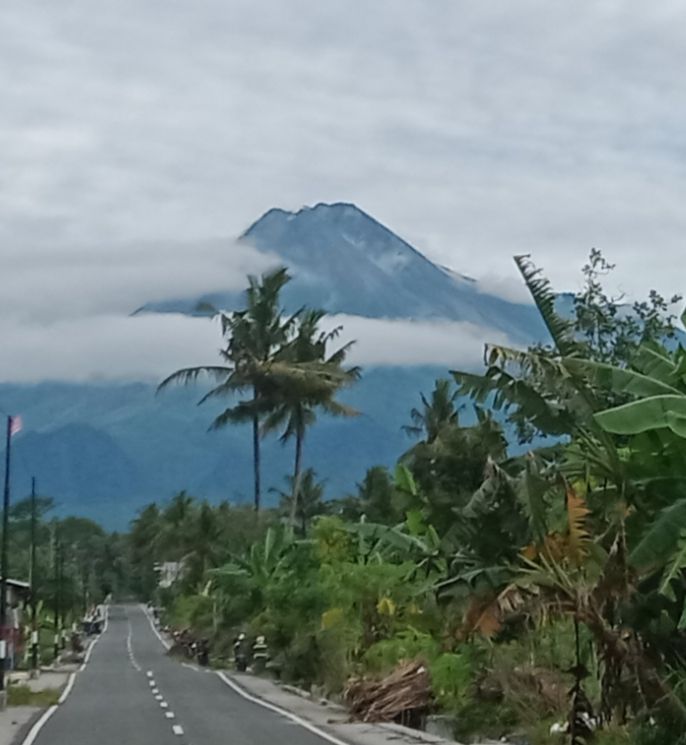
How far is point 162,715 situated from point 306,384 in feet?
81.9

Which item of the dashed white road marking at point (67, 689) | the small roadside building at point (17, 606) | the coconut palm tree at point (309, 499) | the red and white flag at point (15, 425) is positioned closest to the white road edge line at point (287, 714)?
the dashed white road marking at point (67, 689)

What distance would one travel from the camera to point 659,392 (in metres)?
16.0

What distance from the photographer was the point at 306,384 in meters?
55.2

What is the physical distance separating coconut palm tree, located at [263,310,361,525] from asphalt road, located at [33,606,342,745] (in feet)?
30.7

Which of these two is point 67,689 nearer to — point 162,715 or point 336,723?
point 162,715

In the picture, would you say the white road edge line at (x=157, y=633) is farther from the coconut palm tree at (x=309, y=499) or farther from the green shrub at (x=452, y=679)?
the green shrub at (x=452, y=679)

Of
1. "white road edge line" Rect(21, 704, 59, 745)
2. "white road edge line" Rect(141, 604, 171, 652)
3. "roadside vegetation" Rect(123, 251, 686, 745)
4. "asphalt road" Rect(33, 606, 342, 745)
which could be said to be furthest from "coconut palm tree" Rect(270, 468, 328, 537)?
"white road edge line" Rect(21, 704, 59, 745)

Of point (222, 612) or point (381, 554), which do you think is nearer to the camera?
point (381, 554)

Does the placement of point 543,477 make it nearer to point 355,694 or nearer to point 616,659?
point 616,659

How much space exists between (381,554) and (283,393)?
57.8ft

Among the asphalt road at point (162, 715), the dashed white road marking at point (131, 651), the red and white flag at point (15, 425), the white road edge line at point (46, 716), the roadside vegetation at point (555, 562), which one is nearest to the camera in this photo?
the roadside vegetation at point (555, 562)

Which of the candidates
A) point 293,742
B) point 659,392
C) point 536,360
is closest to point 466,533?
point 536,360

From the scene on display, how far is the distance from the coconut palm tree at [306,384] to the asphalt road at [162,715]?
9361 millimetres

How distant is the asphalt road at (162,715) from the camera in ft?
82.4
